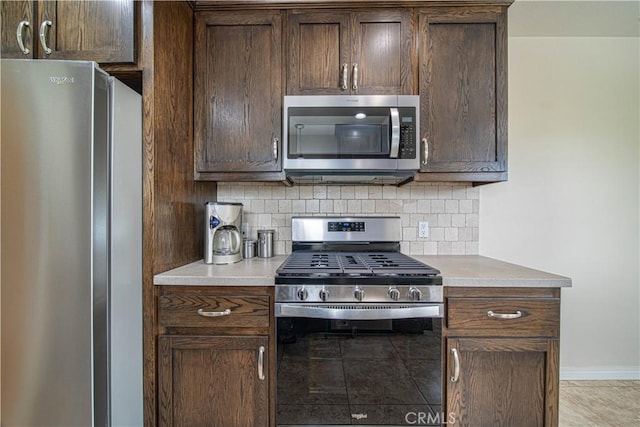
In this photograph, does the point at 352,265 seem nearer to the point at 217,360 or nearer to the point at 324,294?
the point at 324,294

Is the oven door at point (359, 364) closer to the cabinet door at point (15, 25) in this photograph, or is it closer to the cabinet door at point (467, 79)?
the cabinet door at point (467, 79)

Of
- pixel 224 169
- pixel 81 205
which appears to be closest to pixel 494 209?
pixel 224 169

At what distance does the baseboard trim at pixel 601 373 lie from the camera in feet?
7.04

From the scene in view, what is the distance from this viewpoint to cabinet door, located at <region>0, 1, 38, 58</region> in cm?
136

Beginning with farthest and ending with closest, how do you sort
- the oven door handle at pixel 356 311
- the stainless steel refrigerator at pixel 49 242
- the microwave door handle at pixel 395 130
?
the microwave door handle at pixel 395 130 → the oven door handle at pixel 356 311 → the stainless steel refrigerator at pixel 49 242

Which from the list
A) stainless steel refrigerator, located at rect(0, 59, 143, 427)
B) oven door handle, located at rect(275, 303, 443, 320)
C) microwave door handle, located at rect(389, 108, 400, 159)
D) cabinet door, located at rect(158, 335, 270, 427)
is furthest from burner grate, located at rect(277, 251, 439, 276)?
stainless steel refrigerator, located at rect(0, 59, 143, 427)

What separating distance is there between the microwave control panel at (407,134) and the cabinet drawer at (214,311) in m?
1.06

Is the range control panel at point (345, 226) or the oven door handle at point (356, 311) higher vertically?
the range control panel at point (345, 226)

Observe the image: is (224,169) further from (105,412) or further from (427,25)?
(427,25)

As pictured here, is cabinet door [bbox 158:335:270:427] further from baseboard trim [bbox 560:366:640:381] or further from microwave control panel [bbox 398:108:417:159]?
baseboard trim [bbox 560:366:640:381]

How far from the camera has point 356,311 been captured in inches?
52.4

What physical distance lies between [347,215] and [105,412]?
156 cm

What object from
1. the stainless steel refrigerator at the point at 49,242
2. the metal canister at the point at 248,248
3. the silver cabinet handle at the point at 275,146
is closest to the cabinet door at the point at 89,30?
→ the stainless steel refrigerator at the point at 49,242

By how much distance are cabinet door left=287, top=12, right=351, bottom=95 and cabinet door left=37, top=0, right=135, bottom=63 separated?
0.79m
